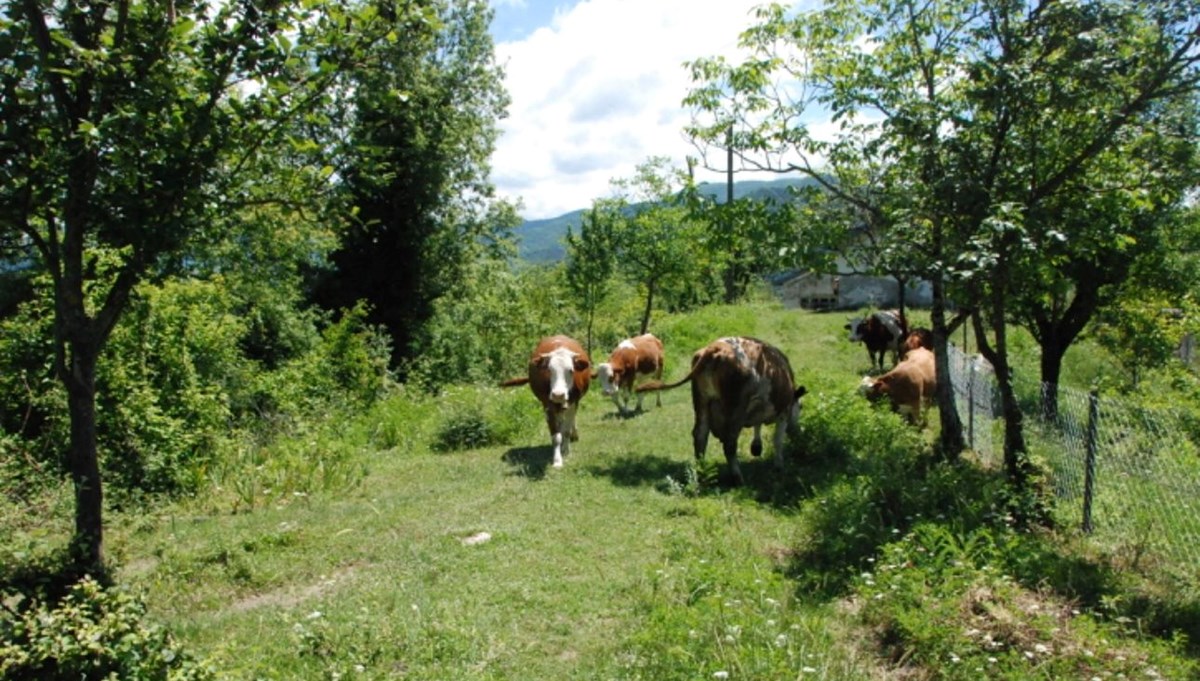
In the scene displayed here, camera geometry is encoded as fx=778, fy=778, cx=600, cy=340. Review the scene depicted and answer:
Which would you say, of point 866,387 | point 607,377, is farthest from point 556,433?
point 866,387

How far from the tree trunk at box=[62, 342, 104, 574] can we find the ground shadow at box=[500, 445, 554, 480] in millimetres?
5786

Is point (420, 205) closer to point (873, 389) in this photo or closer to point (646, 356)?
point (646, 356)

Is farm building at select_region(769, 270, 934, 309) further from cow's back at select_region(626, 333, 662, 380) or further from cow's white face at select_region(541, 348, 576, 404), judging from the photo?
cow's white face at select_region(541, 348, 576, 404)

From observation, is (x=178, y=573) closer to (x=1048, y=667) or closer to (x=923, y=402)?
(x=1048, y=667)

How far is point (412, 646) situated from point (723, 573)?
2.41 meters

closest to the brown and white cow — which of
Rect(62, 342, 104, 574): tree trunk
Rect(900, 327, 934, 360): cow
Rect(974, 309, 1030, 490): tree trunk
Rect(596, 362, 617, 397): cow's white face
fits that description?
Rect(596, 362, 617, 397): cow's white face

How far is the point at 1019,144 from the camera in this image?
8.34 meters

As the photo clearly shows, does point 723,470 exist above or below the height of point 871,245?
below

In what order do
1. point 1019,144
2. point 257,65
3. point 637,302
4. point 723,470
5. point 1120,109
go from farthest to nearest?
point 637,302
point 723,470
point 1019,144
point 1120,109
point 257,65

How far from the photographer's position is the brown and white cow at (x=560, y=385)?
11.4 metres

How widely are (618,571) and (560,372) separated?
501cm

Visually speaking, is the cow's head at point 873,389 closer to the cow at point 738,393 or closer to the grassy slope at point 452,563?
the cow at point 738,393

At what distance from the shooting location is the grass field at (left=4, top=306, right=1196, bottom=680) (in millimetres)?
4938

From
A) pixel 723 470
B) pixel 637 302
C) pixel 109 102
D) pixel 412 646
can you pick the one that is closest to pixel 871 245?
pixel 723 470
